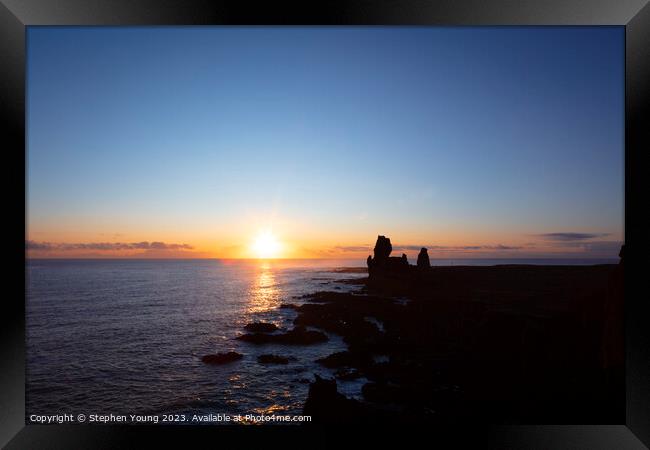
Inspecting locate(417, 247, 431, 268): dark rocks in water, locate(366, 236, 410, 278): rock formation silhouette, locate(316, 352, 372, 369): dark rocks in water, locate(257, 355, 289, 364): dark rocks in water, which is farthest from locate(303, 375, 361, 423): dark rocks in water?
locate(417, 247, 431, 268): dark rocks in water

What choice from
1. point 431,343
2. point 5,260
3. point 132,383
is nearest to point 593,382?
point 431,343

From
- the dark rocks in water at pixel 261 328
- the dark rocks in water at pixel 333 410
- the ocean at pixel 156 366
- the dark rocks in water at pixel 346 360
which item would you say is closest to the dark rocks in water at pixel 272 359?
the ocean at pixel 156 366

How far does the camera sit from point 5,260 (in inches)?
155

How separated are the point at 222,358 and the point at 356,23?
16.0 meters

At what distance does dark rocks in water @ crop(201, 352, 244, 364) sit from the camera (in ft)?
49.2

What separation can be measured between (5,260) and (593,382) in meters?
12.5

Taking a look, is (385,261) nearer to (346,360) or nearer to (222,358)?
(222,358)

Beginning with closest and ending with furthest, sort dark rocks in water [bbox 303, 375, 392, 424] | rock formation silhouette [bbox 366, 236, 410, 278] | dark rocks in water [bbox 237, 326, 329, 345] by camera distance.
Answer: dark rocks in water [bbox 303, 375, 392, 424] < dark rocks in water [bbox 237, 326, 329, 345] < rock formation silhouette [bbox 366, 236, 410, 278]

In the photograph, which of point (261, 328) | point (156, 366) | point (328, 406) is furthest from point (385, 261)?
point (328, 406)

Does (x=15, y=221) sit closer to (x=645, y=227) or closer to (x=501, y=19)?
(x=501, y=19)

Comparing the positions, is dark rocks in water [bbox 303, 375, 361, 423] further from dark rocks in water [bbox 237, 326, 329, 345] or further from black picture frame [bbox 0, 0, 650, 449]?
dark rocks in water [bbox 237, 326, 329, 345]

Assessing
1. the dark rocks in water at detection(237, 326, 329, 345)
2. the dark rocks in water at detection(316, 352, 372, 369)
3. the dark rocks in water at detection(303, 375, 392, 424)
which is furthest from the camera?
the dark rocks in water at detection(237, 326, 329, 345)

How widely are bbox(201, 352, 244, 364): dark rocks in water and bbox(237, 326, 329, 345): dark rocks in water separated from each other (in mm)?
2265

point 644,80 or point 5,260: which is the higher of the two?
point 644,80
